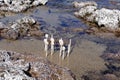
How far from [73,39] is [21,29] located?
450cm

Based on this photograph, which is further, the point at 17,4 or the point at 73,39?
the point at 17,4

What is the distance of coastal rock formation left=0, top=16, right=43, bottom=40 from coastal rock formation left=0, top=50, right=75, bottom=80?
6.29 meters

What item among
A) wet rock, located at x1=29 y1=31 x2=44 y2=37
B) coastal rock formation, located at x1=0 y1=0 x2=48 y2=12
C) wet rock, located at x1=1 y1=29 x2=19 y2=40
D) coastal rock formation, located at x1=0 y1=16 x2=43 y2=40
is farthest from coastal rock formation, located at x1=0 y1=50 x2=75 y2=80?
coastal rock formation, located at x1=0 y1=0 x2=48 y2=12

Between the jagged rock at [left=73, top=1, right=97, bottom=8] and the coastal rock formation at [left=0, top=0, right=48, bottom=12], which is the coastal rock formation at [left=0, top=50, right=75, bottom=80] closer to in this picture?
the coastal rock formation at [left=0, top=0, right=48, bottom=12]

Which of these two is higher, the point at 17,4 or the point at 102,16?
the point at 17,4

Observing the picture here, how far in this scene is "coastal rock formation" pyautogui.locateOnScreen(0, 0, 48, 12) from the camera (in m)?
30.9

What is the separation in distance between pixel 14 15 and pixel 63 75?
48.2ft

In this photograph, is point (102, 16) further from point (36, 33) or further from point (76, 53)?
point (76, 53)

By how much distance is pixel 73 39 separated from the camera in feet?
80.2

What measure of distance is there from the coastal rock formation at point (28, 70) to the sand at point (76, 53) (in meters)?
2.12

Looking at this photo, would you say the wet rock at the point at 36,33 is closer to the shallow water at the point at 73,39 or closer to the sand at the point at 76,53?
the shallow water at the point at 73,39

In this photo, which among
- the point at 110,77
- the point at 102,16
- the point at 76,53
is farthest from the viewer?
the point at 102,16

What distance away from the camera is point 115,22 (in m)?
27.5

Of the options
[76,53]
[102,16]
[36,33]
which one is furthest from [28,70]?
[102,16]
